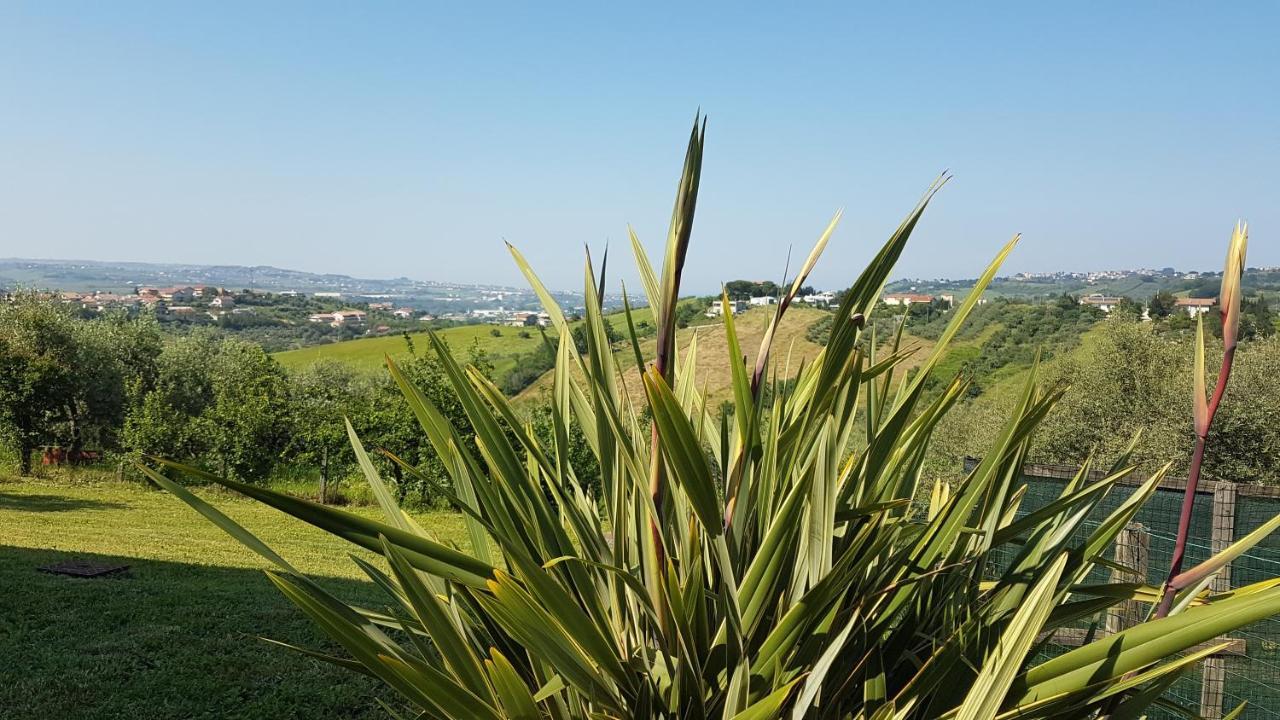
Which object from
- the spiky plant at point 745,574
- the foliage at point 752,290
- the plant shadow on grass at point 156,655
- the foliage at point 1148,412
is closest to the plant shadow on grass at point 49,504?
the plant shadow on grass at point 156,655

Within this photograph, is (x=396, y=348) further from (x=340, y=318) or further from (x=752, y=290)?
(x=752, y=290)

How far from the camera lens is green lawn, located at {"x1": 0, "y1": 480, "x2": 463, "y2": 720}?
165 inches

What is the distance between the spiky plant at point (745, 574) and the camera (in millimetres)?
920

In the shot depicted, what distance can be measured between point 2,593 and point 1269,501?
799 centimetres

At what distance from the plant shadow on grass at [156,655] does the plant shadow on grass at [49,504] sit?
219 inches

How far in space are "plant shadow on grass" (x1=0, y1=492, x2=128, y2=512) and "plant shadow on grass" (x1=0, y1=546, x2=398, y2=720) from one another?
5555 mm

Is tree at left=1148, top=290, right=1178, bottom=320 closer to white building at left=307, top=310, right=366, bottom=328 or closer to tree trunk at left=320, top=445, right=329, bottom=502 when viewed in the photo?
tree trunk at left=320, top=445, right=329, bottom=502

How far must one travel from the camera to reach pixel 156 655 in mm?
4922

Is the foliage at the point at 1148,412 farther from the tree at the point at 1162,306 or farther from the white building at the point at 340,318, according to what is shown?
the white building at the point at 340,318

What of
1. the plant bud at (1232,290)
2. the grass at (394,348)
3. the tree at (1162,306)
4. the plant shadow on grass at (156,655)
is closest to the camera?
the plant bud at (1232,290)

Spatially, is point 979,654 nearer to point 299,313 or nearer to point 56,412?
point 56,412

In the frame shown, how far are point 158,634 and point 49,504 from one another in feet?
30.1

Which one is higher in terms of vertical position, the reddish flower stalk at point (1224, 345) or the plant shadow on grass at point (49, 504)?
the reddish flower stalk at point (1224, 345)

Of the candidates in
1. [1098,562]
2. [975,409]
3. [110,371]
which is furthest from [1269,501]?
[110,371]
